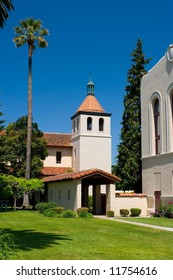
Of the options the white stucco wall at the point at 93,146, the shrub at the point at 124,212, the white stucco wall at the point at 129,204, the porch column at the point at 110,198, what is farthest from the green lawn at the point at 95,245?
the white stucco wall at the point at 93,146

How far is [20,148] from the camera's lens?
4356cm

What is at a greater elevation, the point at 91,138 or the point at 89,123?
the point at 89,123

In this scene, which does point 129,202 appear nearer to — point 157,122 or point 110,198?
point 110,198

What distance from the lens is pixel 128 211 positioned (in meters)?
31.9

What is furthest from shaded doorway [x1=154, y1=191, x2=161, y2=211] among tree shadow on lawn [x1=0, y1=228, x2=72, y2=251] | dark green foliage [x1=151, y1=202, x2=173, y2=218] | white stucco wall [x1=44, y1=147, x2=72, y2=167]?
white stucco wall [x1=44, y1=147, x2=72, y2=167]

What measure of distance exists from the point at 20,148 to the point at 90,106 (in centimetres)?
1345

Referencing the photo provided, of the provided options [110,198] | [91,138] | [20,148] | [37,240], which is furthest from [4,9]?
[91,138]

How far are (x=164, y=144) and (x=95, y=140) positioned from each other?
66.9 ft

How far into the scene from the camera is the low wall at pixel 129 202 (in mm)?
32375

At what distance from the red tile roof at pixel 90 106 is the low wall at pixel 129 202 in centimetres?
2152

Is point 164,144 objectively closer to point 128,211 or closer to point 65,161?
point 128,211

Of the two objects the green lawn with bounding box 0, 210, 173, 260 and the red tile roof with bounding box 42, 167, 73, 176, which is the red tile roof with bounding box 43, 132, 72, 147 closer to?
the red tile roof with bounding box 42, 167, 73, 176
